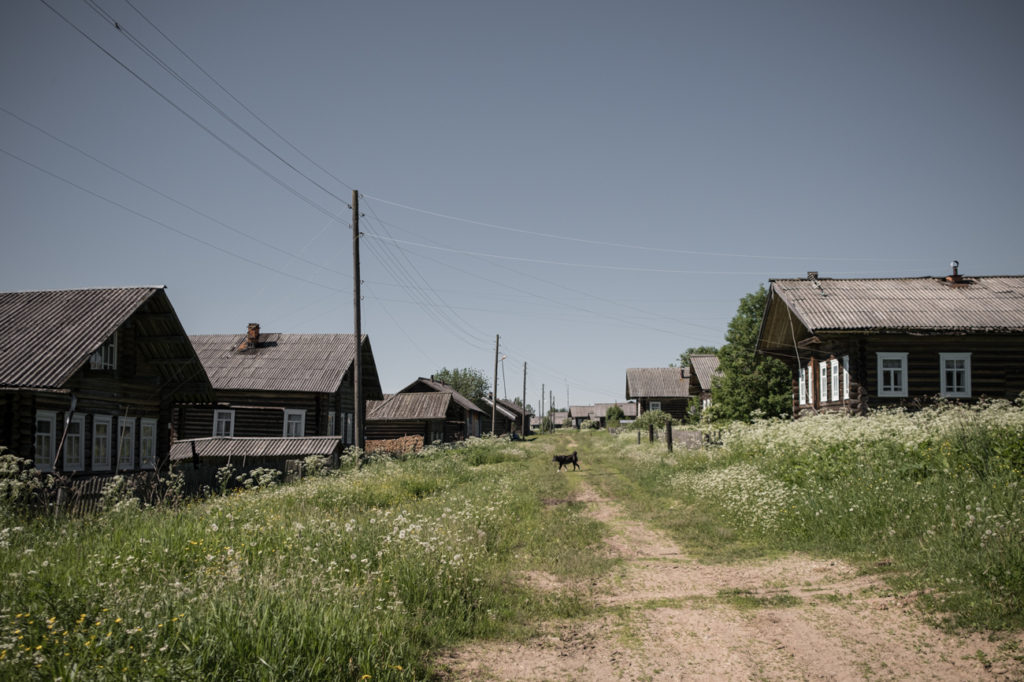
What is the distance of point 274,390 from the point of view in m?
31.7

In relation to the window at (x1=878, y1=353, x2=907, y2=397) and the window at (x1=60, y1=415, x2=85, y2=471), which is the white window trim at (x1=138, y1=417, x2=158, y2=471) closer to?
the window at (x1=60, y1=415, x2=85, y2=471)

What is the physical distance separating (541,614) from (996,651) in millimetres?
3747

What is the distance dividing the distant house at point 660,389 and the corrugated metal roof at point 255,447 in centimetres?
4824

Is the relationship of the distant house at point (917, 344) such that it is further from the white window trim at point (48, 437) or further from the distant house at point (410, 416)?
the distant house at point (410, 416)

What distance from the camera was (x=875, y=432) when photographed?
1334 centimetres

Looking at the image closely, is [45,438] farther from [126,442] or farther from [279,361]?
[279,361]

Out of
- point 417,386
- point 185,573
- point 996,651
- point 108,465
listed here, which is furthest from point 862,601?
point 417,386

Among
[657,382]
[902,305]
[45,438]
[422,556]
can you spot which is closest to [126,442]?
[45,438]

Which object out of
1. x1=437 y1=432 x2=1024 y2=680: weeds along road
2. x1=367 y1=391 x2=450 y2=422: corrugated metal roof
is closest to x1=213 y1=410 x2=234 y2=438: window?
x1=367 y1=391 x2=450 y2=422: corrugated metal roof

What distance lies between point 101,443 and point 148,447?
2559 millimetres

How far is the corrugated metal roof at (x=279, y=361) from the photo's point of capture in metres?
31.9

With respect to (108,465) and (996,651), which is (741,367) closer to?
(108,465)

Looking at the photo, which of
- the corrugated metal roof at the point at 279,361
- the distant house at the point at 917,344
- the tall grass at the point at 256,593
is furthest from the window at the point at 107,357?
the distant house at the point at 917,344

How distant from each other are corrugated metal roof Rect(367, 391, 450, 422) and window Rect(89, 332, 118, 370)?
81.5 feet
